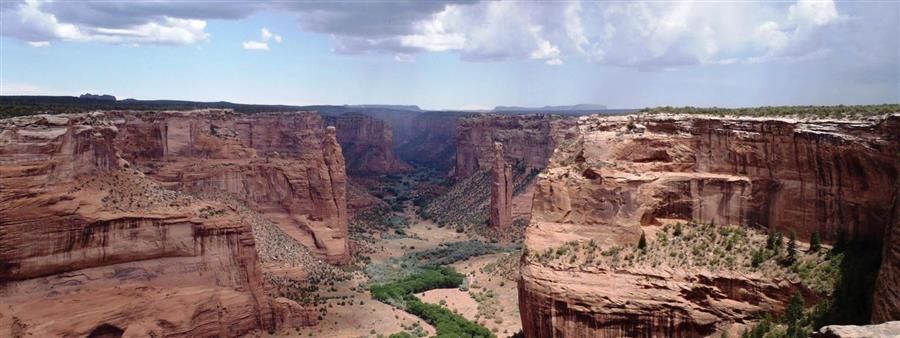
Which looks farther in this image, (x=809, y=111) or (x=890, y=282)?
(x=809, y=111)

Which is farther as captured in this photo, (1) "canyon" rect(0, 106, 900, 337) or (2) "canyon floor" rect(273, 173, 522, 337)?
(2) "canyon floor" rect(273, 173, 522, 337)

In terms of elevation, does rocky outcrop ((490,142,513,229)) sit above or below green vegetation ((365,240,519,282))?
above

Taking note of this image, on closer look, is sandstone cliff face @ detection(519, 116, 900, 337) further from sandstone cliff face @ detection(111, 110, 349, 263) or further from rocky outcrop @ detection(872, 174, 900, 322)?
sandstone cliff face @ detection(111, 110, 349, 263)

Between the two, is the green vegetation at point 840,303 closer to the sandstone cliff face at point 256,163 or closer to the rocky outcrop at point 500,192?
the sandstone cliff face at point 256,163

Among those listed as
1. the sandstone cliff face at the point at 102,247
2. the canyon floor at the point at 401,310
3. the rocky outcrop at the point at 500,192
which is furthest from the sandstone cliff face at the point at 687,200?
the rocky outcrop at the point at 500,192

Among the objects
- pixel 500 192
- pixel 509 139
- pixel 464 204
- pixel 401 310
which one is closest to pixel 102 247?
pixel 401 310

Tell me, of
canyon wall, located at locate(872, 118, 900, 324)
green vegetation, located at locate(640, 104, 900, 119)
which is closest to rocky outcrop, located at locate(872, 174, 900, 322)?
canyon wall, located at locate(872, 118, 900, 324)

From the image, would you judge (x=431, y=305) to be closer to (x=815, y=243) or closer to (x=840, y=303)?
(x=815, y=243)
